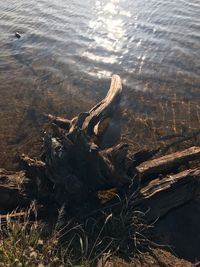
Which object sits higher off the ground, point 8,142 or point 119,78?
point 119,78

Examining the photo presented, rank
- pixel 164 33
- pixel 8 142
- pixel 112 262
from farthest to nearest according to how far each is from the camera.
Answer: pixel 164 33 → pixel 8 142 → pixel 112 262

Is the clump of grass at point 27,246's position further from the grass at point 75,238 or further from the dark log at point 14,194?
the dark log at point 14,194

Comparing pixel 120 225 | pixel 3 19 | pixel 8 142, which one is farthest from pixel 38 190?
pixel 3 19

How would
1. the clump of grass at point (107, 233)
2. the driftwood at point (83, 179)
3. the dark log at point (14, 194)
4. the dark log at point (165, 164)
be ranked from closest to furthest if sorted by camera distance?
the clump of grass at point (107, 233), the driftwood at point (83, 179), the dark log at point (14, 194), the dark log at point (165, 164)

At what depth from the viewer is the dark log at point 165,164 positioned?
685 centimetres

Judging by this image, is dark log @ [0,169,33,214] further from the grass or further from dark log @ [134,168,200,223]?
dark log @ [134,168,200,223]

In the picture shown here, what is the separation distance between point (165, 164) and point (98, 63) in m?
5.58

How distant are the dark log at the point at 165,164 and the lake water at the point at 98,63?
1581 millimetres

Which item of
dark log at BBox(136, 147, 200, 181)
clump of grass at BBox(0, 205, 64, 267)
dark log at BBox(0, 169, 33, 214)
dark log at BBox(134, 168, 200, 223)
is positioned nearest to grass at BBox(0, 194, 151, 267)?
clump of grass at BBox(0, 205, 64, 267)

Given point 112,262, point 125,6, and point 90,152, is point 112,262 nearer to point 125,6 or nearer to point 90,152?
point 90,152

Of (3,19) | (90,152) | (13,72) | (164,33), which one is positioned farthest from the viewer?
(3,19)

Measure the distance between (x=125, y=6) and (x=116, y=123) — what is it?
24.6 ft

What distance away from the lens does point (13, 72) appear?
11.6m

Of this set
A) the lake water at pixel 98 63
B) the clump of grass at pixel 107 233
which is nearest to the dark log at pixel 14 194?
the clump of grass at pixel 107 233
